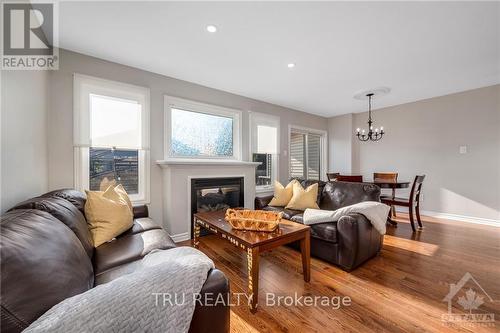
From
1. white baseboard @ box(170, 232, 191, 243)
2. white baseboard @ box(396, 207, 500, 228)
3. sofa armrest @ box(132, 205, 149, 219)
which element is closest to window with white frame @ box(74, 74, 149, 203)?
sofa armrest @ box(132, 205, 149, 219)

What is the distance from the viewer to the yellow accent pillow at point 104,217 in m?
1.82

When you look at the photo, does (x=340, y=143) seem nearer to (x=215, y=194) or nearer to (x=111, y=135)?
(x=215, y=194)

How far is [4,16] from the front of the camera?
4.95ft

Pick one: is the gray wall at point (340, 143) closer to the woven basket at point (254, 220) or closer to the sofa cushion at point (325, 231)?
the sofa cushion at point (325, 231)

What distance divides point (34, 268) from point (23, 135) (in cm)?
157

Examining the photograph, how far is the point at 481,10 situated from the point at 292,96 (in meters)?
2.63

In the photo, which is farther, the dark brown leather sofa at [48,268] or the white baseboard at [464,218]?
the white baseboard at [464,218]

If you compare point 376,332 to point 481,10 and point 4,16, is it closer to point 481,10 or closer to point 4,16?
point 481,10

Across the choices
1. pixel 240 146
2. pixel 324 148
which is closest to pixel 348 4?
pixel 240 146

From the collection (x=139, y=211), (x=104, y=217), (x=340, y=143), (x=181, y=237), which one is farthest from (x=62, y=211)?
(x=340, y=143)

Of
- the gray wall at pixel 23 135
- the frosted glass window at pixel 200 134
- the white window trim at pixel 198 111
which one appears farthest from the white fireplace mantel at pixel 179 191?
the gray wall at pixel 23 135

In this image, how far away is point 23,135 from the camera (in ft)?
5.73

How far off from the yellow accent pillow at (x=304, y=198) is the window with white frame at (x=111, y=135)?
213cm

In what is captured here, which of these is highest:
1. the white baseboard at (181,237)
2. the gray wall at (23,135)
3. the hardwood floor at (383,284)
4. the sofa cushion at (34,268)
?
the gray wall at (23,135)
